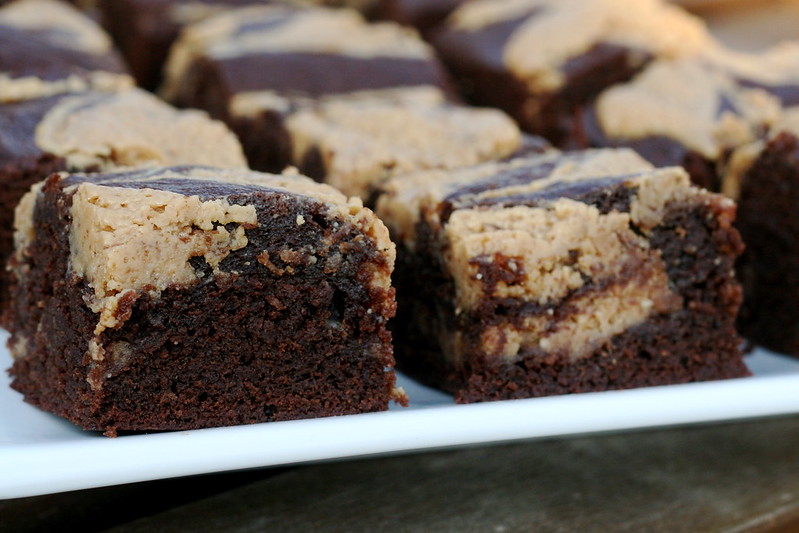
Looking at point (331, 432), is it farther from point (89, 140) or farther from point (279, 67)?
point (279, 67)

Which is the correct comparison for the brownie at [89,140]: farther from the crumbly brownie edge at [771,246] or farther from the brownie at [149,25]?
the crumbly brownie edge at [771,246]

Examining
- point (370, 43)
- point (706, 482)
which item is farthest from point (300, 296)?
point (370, 43)

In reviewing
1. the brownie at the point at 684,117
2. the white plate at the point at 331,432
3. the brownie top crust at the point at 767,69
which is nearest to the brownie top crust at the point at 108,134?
the white plate at the point at 331,432

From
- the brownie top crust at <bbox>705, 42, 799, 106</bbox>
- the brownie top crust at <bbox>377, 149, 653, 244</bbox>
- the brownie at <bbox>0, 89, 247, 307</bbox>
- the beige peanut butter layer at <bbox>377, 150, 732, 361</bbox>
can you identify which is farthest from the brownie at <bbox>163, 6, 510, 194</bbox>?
the brownie top crust at <bbox>705, 42, 799, 106</bbox>

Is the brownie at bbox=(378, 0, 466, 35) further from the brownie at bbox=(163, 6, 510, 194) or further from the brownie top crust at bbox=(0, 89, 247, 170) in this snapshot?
the brownie top crust at bbox=(0, 89, 247, 170)

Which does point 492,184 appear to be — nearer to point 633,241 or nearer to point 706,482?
point 633,241

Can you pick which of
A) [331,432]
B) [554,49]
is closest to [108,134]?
[331,432]
